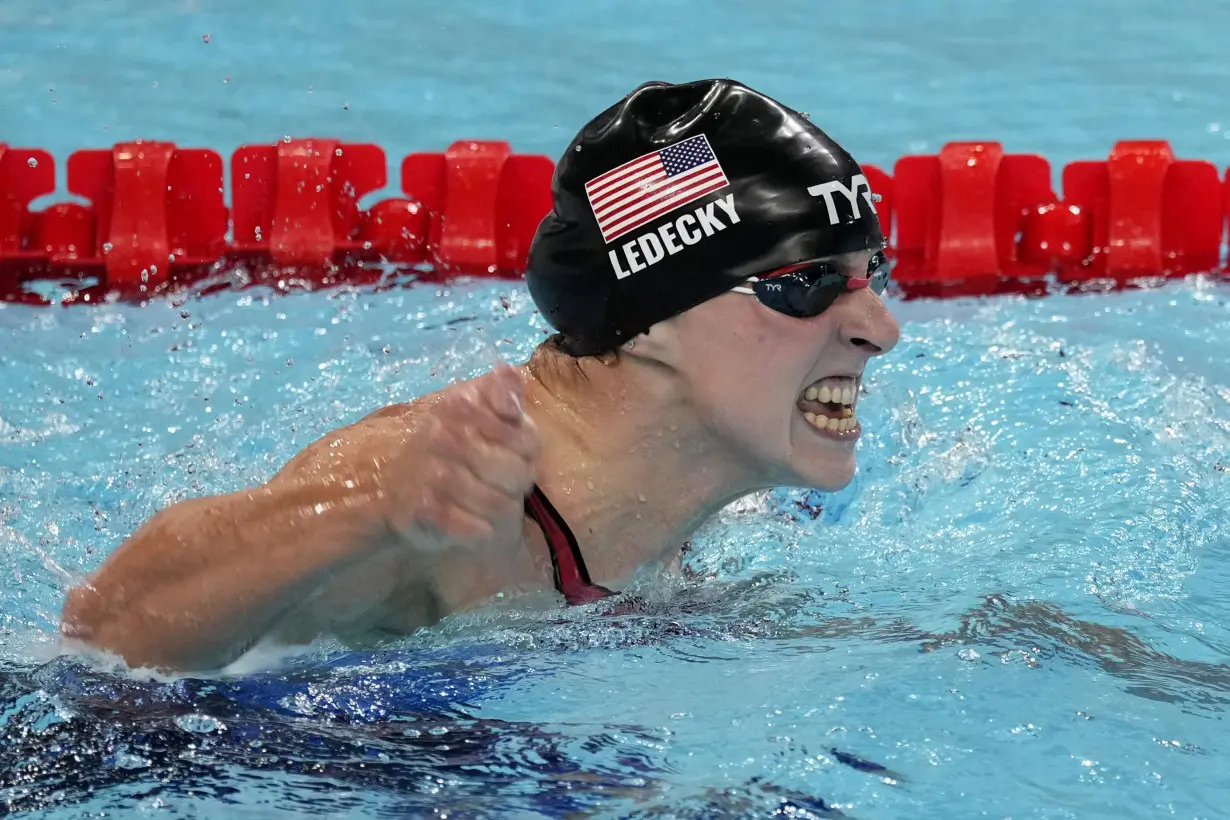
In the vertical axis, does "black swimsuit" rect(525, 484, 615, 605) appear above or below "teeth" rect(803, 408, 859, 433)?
below

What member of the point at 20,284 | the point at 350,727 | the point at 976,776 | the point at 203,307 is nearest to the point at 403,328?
the point at 203,307

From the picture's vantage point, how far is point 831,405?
8.42ft

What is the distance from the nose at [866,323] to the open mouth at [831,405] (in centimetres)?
8

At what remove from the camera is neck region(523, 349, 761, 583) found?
2543 mm

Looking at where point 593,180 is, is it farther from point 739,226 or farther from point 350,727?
point 350,727

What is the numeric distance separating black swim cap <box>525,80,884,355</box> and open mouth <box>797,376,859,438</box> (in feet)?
0.74

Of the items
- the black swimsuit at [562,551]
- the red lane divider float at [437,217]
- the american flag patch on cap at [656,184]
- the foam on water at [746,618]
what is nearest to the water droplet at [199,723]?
the foam on water at [746,618]

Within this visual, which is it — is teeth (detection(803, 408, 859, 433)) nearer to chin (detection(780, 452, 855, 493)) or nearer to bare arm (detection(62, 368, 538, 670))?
chin (detection(780, 452, 855, 493))

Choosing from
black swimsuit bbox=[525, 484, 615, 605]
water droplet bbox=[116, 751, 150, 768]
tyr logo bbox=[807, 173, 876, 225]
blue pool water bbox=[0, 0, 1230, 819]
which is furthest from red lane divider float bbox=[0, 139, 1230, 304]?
water droplet bbox=[116, 751, 150, 768]

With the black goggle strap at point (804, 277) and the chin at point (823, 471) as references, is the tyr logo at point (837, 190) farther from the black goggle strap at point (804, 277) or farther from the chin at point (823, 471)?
the chin at point (823, 471)

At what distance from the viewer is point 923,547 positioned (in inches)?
135

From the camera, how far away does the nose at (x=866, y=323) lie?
2.48 meters

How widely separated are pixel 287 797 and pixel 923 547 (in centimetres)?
182

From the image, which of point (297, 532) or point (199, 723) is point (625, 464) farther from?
point (199, 723)
